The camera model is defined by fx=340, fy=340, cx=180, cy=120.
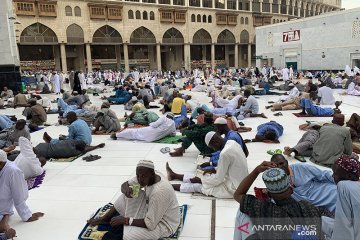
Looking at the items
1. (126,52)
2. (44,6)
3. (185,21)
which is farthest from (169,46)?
(44,6)

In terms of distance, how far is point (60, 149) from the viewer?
18.1 ft

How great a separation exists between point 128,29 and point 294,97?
2507 cm

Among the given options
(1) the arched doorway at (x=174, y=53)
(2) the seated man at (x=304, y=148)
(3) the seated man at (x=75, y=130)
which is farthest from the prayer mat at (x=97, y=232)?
(1) the arched doorway at (x=174, y=53)

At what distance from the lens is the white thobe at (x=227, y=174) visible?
353cm

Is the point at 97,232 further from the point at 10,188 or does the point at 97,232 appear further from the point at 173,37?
the point at 173,37

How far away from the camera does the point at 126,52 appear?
1287 inches

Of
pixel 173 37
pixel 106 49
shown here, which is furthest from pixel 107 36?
pixel 173 37

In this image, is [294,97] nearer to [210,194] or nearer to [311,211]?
[210,194]

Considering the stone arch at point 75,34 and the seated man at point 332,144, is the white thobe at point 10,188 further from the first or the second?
the stone arch at point 75,34

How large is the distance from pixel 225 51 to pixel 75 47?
17.7 m

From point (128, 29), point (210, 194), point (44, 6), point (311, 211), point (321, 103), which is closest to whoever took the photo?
point (311, 211)

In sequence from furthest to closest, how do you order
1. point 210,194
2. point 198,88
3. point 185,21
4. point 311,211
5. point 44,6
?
point 185,21 < point 44,6 < point 198,88 < point 210,194 < point 311,211

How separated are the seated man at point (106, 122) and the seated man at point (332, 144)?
4288mm

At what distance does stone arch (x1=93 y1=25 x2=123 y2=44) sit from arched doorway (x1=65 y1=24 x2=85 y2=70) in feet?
4.70
